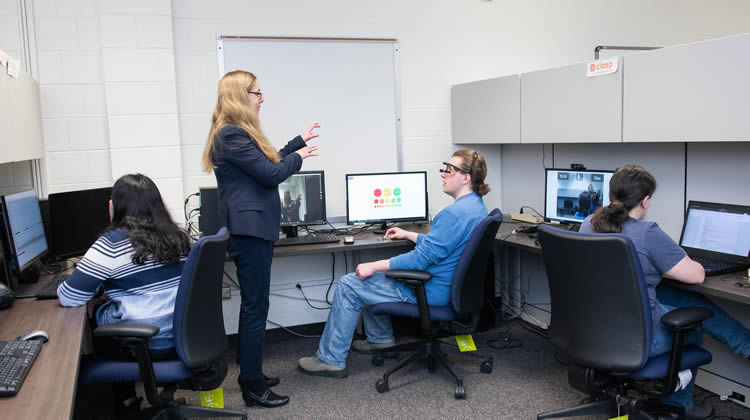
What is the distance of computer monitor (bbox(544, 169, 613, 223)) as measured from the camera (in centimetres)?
303

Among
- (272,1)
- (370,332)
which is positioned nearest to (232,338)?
(370,332)

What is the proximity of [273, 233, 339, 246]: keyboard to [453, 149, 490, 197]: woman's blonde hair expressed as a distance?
892 millimetres

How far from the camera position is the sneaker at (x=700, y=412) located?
7.89ft

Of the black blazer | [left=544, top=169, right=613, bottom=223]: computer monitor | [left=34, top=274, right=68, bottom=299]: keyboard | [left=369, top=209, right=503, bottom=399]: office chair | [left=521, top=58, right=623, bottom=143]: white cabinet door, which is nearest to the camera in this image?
[left=34, top=274, right=68, bottom=299]: keyboard

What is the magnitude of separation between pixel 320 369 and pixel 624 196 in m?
1.66

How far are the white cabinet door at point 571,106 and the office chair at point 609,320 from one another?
0.95 m

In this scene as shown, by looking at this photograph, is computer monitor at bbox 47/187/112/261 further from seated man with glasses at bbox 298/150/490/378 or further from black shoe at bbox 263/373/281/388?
seated man with glasses at bbox 298/150/490/378

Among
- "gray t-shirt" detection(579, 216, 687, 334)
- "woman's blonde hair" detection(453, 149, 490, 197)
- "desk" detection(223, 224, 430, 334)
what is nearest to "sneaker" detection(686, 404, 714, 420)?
"gray t-shirt" detection(579, 216, 687, 334)

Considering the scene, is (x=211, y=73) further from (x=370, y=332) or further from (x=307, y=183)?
(x=370, y=332)

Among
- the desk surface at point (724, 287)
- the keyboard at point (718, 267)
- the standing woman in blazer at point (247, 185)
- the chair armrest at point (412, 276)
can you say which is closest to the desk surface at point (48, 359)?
the standing woman in blazer at point (247, 185)

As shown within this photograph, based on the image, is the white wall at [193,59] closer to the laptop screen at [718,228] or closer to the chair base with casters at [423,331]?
the chair base with casters at [423,331]

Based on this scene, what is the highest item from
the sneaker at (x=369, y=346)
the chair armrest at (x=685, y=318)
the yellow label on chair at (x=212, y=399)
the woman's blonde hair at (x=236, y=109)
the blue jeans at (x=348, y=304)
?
the woman's blonde hair at (x=236, y=109)

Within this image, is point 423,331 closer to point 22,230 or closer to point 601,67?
point 601,67

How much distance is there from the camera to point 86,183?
10.6ft
